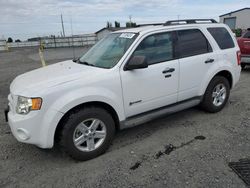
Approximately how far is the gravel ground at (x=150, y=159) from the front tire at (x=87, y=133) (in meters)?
0.16

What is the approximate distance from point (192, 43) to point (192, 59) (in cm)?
32

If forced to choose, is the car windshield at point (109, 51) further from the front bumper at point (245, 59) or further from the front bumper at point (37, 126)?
the front bumper at point (245, 59)

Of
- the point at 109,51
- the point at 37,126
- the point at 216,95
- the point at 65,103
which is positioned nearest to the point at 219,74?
the point at 216,95

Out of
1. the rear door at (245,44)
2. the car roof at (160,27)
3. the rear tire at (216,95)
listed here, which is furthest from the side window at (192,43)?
the rear door at (245,44)

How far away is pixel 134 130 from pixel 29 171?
190 centimetres

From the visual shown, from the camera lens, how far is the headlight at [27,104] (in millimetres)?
2957

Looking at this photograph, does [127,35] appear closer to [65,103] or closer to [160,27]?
[160,27]

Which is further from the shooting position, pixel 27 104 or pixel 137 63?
pixel 137 63

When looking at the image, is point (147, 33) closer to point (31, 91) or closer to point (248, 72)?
point (31, 91)

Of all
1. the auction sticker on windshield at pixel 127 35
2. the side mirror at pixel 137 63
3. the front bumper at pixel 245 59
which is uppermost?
the auction sticker on windshield at pixel 127 35

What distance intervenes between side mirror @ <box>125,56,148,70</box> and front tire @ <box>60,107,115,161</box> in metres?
0.75

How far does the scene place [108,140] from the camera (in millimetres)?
3533

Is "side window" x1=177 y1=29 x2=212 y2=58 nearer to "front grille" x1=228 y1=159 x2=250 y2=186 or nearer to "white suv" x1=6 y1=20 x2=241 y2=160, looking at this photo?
"white suv" x1=6 y1=20 x2=241 y2=160

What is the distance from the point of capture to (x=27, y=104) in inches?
118
